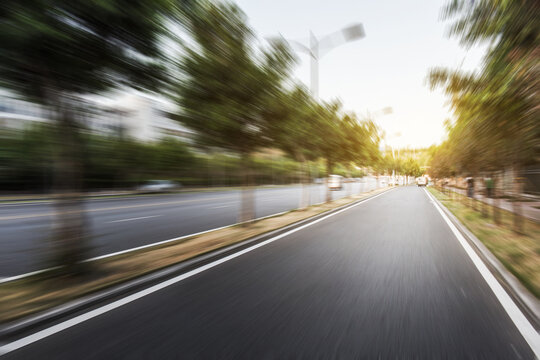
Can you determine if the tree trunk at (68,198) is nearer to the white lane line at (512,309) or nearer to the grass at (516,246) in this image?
the white lane line at (512,309)

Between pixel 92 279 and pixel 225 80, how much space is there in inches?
187

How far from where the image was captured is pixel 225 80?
643cm

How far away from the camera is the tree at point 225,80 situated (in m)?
5.71

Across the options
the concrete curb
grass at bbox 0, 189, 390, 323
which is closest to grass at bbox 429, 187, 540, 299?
the concrete curb

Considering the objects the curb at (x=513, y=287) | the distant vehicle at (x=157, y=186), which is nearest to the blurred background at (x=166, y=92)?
the curb at (x=513, y=287)

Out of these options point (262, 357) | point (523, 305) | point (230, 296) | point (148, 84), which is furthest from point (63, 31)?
point (523, 305)

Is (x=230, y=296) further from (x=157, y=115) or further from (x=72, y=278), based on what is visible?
(x=157, y=115)

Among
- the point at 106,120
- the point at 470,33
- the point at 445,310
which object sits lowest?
the point at 445,310

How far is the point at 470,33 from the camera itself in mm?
3838

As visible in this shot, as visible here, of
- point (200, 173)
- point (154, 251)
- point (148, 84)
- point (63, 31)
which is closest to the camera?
point (63, 31)

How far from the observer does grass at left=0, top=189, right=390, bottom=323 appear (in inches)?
134

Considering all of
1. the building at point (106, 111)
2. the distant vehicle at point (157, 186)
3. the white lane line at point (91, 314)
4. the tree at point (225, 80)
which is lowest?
the white lane line at point (91, 314)

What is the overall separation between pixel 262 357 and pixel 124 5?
428 cm

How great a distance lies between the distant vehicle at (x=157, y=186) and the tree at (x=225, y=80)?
25029 millimetres
